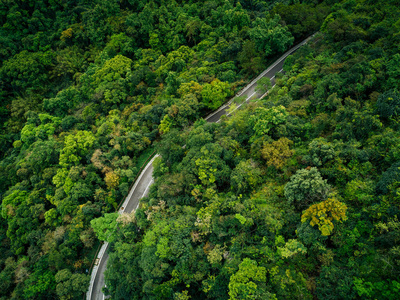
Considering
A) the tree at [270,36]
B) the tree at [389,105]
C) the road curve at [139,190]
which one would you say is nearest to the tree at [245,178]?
the tree at [389,105]

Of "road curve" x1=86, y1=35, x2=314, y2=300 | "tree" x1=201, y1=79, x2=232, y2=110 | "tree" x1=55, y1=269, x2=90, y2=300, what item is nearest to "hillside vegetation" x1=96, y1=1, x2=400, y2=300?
"road curve" x1=86, y1=35, x2=314, y2=300

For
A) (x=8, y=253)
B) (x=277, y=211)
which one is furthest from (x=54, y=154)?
(x=277, y=211)

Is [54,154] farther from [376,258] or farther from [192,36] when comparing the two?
[376,258]

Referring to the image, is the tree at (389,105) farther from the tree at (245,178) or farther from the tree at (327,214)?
the tree at (245,178)

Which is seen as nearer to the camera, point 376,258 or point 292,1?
point 376,258

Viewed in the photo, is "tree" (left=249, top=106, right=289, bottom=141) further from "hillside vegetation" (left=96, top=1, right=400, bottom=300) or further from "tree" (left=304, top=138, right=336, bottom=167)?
"tree" (left=304, top=138, right=336, bottom=167)

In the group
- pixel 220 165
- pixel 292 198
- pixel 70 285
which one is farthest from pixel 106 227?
pixel 292 198
